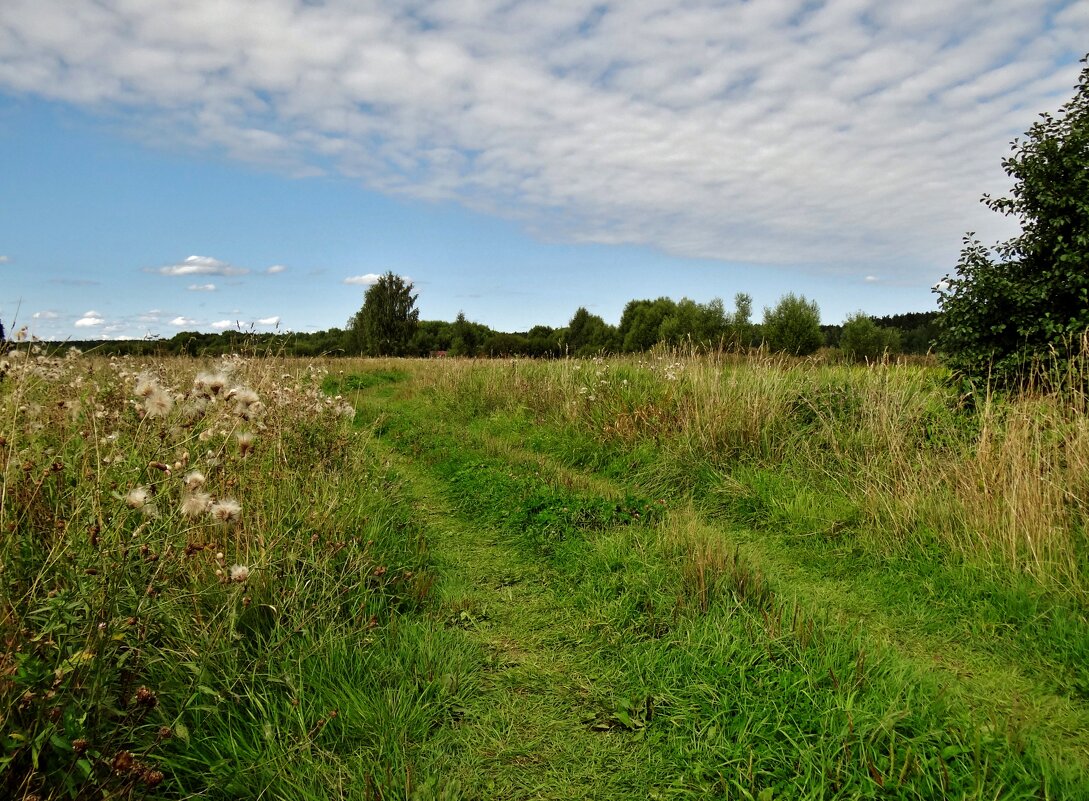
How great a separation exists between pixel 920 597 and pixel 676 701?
7.48 feet

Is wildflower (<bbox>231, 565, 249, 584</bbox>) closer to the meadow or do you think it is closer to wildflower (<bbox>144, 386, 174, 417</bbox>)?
the meadow

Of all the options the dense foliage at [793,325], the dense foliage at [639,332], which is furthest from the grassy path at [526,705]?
the dense foliage at [793,325]

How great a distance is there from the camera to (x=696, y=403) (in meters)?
7.62

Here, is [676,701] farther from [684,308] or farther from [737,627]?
[684,308]

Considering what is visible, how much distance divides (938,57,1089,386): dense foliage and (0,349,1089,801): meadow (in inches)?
74.8

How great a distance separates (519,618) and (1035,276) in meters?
7.82

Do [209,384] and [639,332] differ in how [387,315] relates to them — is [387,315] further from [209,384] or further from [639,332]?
[209,384]

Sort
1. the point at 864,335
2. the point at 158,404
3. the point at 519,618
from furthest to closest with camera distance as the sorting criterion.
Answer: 1. the point at 864,335
2. the point at 519,618
3. the point at 158,404

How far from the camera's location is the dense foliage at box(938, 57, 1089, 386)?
694 cm

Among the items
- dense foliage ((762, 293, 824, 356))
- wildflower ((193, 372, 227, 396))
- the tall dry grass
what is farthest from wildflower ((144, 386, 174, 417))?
dense foliage ((762, 293, 824, 356))

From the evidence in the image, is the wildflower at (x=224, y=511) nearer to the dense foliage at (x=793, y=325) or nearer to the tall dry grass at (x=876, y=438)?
the tall dry grass at (x=876, y=438)

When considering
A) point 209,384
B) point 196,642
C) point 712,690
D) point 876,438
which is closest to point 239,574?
point 196,642

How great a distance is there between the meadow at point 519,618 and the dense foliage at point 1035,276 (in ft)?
→ 6.23

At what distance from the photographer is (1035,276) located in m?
7.32
